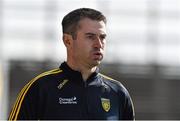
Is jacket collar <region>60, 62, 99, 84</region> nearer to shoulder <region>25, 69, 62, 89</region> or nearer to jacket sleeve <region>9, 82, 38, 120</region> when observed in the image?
shoulder <region>25, 69, 62, 89</region>

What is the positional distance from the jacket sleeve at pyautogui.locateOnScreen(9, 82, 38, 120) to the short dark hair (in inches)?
16.9

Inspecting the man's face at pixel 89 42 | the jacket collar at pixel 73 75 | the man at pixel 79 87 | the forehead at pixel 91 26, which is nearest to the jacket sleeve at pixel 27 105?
the man at pixel 79 87

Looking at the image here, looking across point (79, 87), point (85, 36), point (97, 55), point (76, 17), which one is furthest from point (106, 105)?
point (76, 17)

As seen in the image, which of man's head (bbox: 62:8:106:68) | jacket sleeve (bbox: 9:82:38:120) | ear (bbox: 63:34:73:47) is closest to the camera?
jacket sleeve (bbox: 9:82:38:120)

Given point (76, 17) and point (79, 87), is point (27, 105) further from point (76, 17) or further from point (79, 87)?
point (76, 17)

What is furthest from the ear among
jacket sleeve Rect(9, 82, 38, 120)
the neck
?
jacket sleeve Rect(9, 82, 38, 120)

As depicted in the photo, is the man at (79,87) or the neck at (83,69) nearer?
the man at (79,87)

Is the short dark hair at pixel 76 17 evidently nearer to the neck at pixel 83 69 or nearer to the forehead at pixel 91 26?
the forehead at pixel 91 26

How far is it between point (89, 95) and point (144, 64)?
32.7 ft

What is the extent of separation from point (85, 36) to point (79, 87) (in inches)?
11.8

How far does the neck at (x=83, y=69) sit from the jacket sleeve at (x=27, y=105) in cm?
28

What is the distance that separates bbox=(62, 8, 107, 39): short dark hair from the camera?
17.9 feet

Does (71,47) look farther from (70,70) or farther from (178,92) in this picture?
(178,92)

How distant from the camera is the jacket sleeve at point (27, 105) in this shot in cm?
523
